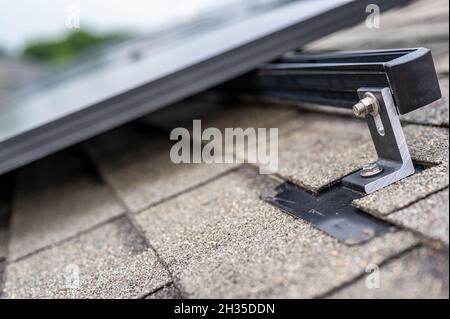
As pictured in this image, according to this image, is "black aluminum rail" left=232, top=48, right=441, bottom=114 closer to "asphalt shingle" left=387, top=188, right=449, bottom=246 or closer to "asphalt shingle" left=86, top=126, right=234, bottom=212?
"asphalt shingle" left=387, top=188, right=449, bottom=246

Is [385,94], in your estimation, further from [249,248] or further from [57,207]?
[57,207]

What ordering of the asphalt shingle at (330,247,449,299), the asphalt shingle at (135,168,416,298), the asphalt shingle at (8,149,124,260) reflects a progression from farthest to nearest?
the asphalt shingle at (8,149,124,260), the asphalt shingle at (135,168,416,298), the asphalt shingle at (330,247,449,299)

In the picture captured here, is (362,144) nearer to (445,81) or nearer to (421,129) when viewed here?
(421,129)

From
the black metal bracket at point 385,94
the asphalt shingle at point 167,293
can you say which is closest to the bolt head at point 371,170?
the black metal bracket at point 385,94

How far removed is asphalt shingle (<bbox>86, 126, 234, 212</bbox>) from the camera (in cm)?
176

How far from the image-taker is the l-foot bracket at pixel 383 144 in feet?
3.68

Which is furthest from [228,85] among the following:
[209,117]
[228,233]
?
[228,233]

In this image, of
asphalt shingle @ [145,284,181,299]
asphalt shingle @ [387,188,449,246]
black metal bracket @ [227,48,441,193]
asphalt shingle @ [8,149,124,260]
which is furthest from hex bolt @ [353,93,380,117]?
asphalt shingle @ [8,149,124,260]

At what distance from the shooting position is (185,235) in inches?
51.8

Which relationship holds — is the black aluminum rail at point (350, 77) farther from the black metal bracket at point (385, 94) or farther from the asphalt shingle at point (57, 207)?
the asphalt shingle at point (57, 207)

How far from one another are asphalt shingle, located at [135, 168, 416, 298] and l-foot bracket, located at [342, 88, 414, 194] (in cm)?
20

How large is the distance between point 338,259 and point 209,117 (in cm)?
188

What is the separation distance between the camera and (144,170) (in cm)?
211

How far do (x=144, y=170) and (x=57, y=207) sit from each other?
411mm
